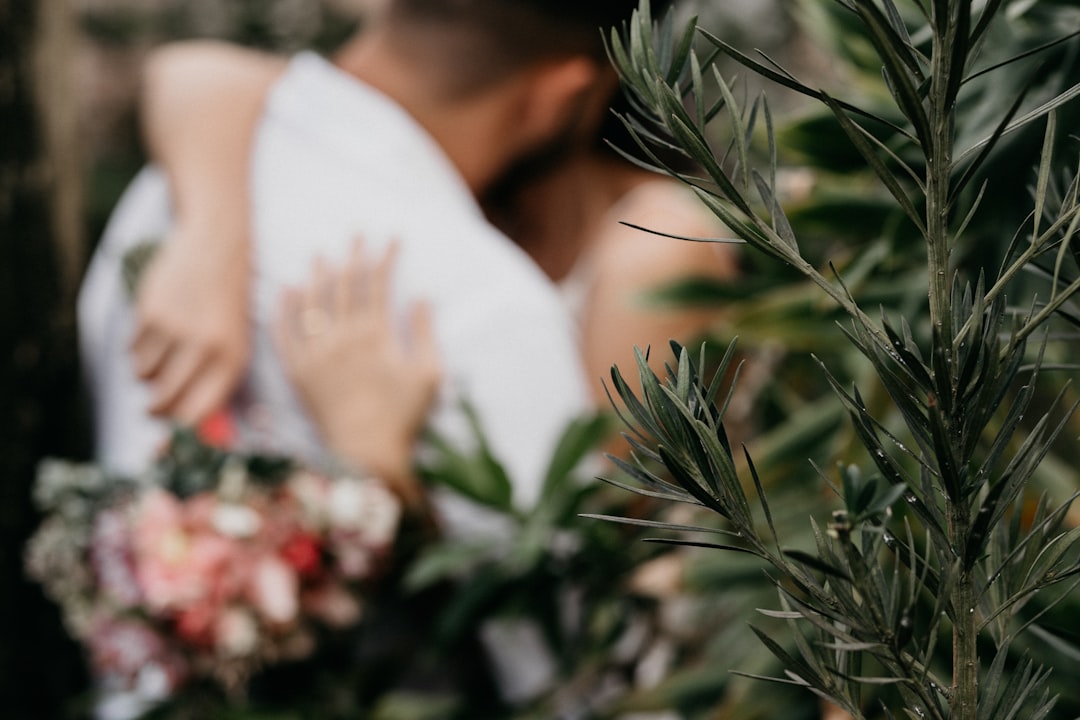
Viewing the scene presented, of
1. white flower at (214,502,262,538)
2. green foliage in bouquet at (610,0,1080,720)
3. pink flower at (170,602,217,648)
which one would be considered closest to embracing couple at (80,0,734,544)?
white flower at (214,502,262,538)

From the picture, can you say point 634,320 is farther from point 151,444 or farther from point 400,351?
point 151,444

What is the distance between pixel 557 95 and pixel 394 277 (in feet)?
1.02

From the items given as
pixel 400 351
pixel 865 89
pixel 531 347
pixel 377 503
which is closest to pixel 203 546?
pixel 377 503

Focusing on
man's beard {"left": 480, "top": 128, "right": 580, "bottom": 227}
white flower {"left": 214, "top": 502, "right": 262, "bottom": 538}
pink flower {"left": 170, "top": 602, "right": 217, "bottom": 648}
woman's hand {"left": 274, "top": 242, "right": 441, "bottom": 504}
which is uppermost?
man's beard {"left": 480, "top": 128, "right": 580, "bottom": 227}

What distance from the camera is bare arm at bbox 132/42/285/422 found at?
1.26 metres

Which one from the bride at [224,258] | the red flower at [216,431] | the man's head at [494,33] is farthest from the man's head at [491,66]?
the red flower at [216,431]

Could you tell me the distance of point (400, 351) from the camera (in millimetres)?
1287

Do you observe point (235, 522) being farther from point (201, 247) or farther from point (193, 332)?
point (201, 247)

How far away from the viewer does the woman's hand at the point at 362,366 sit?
1.26 meters

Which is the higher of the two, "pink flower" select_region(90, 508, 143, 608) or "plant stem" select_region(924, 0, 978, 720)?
"plant stem" select_region(924, 0, 978, 720)

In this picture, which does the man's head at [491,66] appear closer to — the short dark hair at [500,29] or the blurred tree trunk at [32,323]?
the short dark hair at [500,29]

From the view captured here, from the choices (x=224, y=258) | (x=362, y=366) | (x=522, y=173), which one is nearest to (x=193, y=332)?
(x=224, y=258)

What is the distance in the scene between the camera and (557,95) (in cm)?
137

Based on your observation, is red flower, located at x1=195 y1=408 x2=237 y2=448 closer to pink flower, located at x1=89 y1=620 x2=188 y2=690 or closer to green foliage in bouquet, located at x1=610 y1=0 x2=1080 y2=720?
pink flower, located at x1=89 y1=620 x2=188 y2=690
